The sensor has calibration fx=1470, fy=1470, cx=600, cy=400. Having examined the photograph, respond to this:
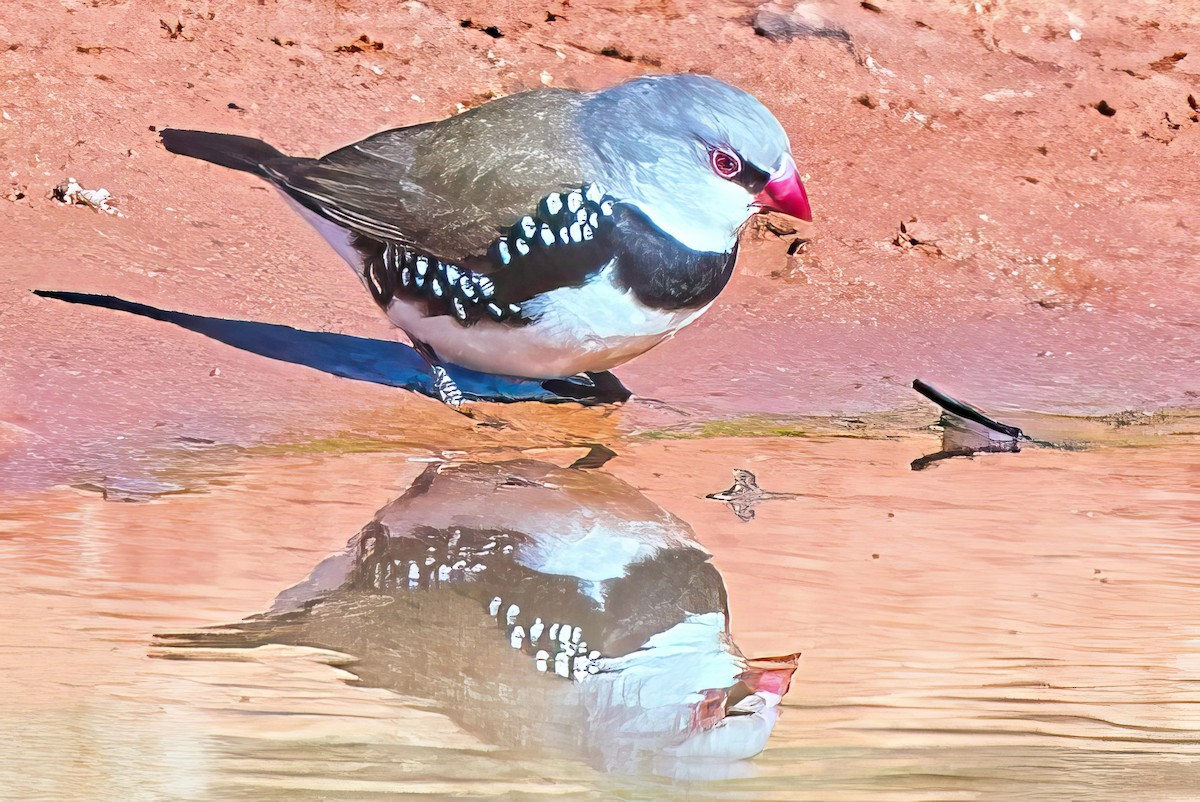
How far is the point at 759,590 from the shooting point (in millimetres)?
3271

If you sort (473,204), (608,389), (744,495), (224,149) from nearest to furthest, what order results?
(744,495), (473,204), (224,149), (608,389)

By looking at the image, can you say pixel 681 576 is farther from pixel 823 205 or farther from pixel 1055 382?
pixel 823 205

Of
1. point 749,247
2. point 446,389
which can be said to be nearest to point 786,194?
point 446,389

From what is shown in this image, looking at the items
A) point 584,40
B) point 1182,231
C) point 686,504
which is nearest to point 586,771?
point 686,504

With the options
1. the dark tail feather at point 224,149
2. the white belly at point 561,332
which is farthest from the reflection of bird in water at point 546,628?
the dark tail feather at point 224,149

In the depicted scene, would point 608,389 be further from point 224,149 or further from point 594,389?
point 224,149

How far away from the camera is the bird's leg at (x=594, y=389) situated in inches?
192

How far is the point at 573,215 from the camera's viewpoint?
13.4 ft

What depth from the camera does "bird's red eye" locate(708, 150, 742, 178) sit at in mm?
4113

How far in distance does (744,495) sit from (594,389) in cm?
108

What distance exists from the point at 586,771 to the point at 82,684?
965 mm

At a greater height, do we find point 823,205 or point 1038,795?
point 823,205

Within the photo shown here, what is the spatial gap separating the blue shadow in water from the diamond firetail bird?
12.7 inches

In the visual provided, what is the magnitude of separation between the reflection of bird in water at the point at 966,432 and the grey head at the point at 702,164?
862 mm
